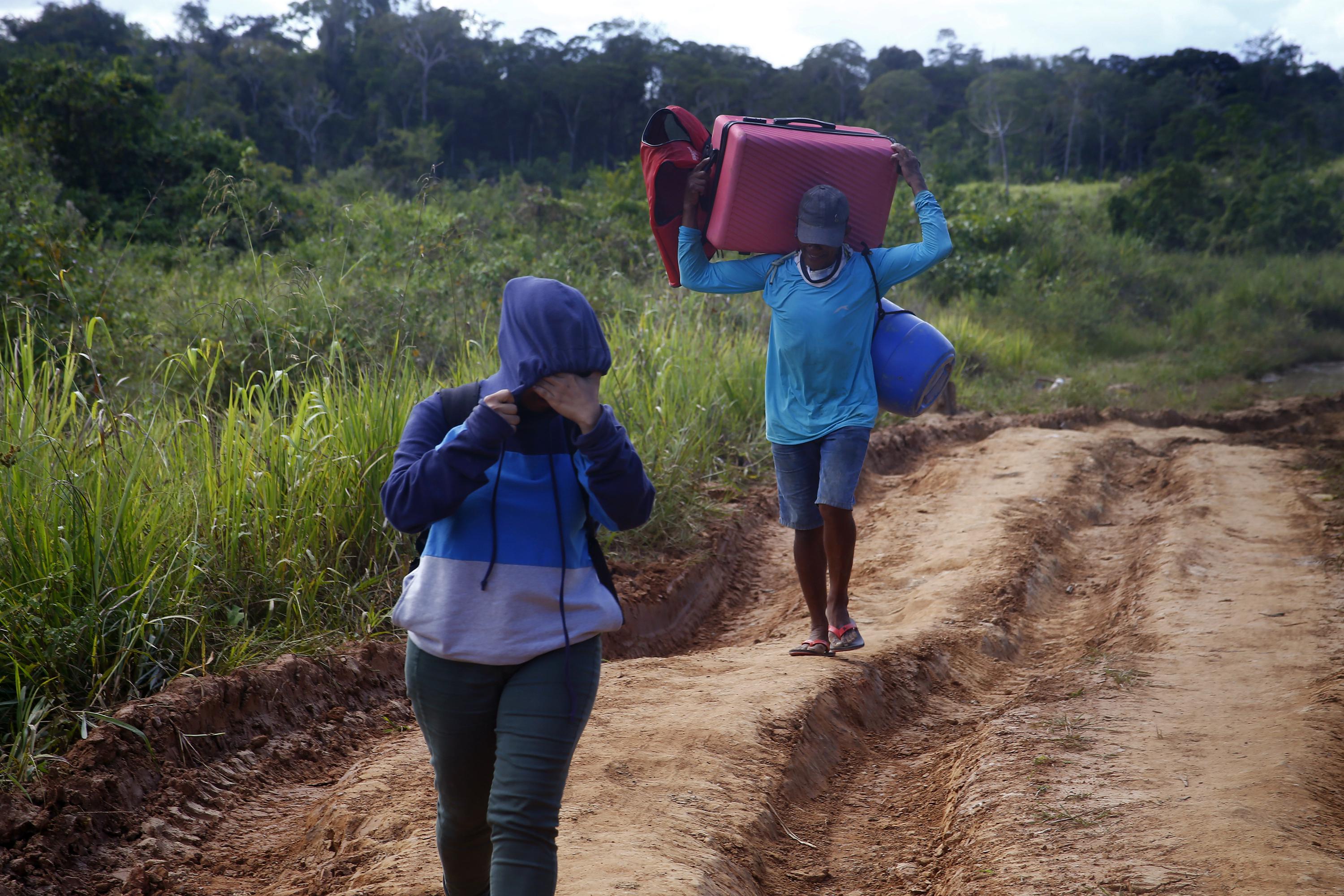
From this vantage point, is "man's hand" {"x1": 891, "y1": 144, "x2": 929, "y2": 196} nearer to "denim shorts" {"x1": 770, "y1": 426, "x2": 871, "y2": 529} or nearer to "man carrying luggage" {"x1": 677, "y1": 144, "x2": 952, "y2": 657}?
"man carrying luggage" {"x1": 677, "y1": 144, "x2": 952, "y2": 657}

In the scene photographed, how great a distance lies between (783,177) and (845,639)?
1.87m

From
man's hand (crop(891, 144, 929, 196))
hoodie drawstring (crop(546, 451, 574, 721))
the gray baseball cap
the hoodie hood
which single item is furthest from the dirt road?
man's hand (crop(891, 144, 929, 196))

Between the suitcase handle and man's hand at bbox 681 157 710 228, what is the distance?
0.33m

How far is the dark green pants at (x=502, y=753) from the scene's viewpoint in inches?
71.6

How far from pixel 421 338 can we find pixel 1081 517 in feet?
15.4

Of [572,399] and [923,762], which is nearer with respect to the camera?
[572,399]

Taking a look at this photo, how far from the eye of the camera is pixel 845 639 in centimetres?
419

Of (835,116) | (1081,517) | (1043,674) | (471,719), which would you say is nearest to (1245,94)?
(835,116)

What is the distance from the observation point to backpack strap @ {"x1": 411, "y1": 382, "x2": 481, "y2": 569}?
2051 millimetres

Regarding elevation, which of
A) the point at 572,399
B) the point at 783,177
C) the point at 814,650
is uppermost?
the point at 783,177

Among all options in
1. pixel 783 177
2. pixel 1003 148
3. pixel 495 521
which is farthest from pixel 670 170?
pixel 1003 148

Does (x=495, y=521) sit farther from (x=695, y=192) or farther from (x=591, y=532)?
(x=695, y=192)

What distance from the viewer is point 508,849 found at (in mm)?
1812

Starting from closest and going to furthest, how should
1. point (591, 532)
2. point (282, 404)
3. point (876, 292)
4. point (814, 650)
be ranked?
point (591, 532) → point (876, 292) → point (814, 650) → point (282, 404)
